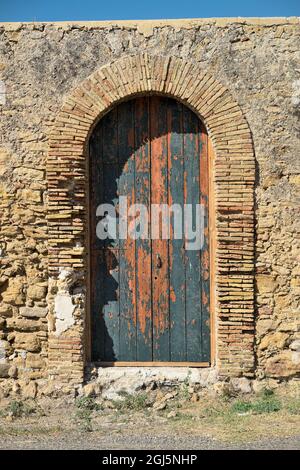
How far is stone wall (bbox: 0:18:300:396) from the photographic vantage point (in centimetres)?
607

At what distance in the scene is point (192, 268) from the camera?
6277 millimetres

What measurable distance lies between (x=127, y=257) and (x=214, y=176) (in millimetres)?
1266

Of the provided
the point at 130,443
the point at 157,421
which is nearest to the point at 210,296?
the point at 157,421

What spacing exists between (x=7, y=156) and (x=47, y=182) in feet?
1.70

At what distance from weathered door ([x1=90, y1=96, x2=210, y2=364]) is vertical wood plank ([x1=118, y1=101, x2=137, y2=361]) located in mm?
11

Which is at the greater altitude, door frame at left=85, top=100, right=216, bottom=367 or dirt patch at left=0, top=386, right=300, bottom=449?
door frame at left=85, top=100, right=216, bottom=367

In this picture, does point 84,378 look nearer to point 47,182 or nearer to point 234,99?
point 47,182

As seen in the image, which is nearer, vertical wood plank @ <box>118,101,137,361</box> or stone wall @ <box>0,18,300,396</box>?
stone wall @ <box>0,18,300,396</box>

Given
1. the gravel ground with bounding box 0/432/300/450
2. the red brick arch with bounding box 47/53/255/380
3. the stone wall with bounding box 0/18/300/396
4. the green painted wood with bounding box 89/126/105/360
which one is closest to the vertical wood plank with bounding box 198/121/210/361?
the red brick arch with bounding box 47/53/255/380

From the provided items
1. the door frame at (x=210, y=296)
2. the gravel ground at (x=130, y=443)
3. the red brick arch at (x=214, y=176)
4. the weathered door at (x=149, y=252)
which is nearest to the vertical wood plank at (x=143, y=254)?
the weathered door at (x=149, y=252)

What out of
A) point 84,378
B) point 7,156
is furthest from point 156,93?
point 84,378

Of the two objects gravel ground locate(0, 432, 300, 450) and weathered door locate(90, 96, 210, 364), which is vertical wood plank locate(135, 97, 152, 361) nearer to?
weathered door locate(90, 96, 210, 364)

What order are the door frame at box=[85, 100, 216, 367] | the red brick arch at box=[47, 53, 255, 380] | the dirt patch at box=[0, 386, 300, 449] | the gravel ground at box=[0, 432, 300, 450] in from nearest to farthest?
the gravel ground at box=[0, 432, 300, 450] → the dirt patch at box=[0, 386, 300, 449] → the red brick arch at box=[47, 53, 255, 380] → the door frame at box=[85, 100, 216, 367]

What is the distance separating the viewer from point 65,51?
20.2 feet
